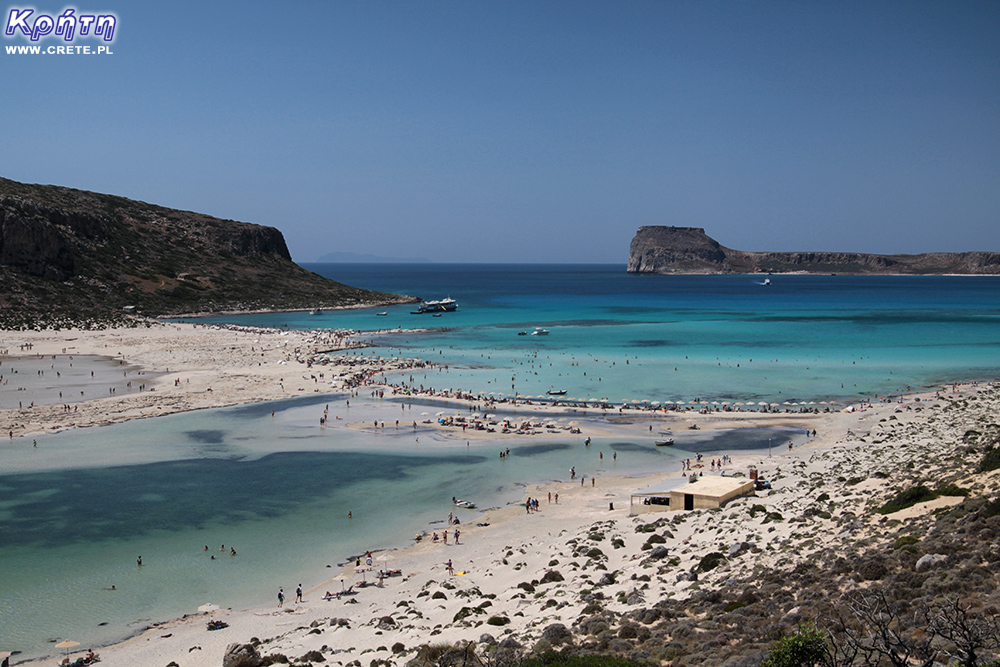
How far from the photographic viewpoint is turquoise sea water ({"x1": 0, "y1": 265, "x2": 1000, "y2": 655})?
21.3 metres

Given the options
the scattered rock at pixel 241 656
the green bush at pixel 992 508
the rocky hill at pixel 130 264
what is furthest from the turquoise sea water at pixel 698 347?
the scattered rock at pixel 241 656

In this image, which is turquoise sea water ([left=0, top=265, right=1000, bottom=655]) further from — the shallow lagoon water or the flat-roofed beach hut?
the flat-roofed beach hut

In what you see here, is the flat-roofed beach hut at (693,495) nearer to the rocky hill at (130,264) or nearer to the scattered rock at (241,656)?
the scattered rock at (241,656)

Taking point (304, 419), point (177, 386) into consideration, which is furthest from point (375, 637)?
point (177, 386)

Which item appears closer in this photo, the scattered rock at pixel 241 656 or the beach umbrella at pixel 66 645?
the scattered rock at pixel 241 656

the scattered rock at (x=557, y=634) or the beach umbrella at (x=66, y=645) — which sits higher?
the scattered rock at (x=557, y=634)

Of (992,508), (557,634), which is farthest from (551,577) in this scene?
(992,508)

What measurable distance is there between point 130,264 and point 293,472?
106 m

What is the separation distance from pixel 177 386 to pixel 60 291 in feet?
204

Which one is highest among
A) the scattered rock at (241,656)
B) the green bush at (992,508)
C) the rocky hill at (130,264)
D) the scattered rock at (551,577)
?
the rocky hill at (130,264)

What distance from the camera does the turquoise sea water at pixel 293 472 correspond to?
70.0 feet

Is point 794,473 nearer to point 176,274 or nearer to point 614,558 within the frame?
point 614,558

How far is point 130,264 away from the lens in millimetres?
121375

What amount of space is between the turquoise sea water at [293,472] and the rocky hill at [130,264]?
162ft
